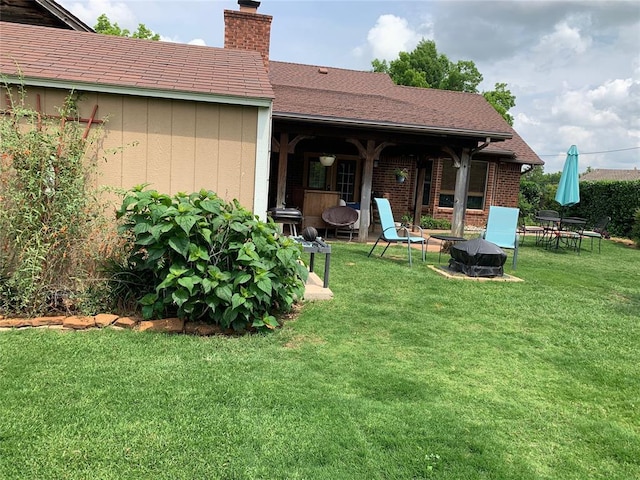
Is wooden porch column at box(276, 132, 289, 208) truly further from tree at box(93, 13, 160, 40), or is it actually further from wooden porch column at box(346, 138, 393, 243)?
tree at box(93, 13, 160, 40)

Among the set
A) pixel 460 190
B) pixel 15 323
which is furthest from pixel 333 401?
pixel 460 190

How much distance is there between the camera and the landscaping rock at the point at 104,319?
3926 millimetres

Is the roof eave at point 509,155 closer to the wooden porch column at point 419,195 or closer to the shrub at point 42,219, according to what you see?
the wooden porch column at point 419,195

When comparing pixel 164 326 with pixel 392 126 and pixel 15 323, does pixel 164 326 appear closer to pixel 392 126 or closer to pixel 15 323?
pixel 15 323

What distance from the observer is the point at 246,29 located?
8750mm

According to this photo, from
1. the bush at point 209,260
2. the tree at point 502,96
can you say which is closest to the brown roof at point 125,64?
the bush at point 209,260

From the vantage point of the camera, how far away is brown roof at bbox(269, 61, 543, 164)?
9.48 meters

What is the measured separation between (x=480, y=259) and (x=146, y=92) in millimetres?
4882

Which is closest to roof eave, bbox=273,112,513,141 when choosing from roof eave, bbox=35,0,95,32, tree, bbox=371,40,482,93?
roof eave, bbox=35,0,95,32

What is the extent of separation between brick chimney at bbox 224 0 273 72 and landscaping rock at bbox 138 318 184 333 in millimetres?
6073

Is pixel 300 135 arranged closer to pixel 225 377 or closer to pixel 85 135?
pixel 85 135

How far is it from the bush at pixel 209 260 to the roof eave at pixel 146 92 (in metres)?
1.19

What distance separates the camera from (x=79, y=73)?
468 centimetres

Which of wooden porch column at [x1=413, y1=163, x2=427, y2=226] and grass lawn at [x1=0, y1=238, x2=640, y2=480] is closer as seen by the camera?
grass lawn at [x1=0, y1=238, x2=640, y2=480]
